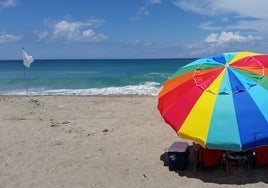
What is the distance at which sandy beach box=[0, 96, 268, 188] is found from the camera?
651cm

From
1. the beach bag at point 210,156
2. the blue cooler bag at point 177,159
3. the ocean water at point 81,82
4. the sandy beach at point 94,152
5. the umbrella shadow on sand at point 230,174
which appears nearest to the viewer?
the umbrella shadow on sand at point 230,174

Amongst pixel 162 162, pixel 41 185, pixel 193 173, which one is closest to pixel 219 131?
pixel 193 173

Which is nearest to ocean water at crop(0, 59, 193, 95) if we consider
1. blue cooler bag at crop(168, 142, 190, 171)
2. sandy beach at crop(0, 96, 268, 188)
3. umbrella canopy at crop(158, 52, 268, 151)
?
sandy beach at crop(0, 96, 268, 188)

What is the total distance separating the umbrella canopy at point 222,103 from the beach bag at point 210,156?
84cm

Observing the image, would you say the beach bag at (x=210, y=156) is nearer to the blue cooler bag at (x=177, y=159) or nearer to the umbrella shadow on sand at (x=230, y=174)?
the umbrella shadow on sand at (x=230, y=174)

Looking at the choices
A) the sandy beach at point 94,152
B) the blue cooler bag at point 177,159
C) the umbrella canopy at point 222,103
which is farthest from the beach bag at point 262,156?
the blue cooler bag at point 177,159

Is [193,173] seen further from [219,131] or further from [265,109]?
[265,109]

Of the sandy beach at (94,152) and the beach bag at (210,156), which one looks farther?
the beach bag at (210,156)

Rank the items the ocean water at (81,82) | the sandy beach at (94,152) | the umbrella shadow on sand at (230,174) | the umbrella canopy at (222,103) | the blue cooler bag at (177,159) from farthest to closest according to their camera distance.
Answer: the ocean water at (81,82) → the blue cooler bag at (177,159) → the sandy beach at (94,152) → the umbrella shadow on sand at (230,174) → the umbrella canopy at (222,103)

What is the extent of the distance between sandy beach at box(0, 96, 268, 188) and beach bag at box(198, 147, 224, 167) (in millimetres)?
154

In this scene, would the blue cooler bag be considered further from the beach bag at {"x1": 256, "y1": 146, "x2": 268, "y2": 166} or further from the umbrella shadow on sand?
the beach bag at {"x1": 256, "y1": 146, "x2": 268, "y2": 166}

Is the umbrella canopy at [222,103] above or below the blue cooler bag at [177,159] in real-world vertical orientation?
above

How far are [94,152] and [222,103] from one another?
9.91ft

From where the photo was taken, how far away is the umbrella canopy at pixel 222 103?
5746 mm
